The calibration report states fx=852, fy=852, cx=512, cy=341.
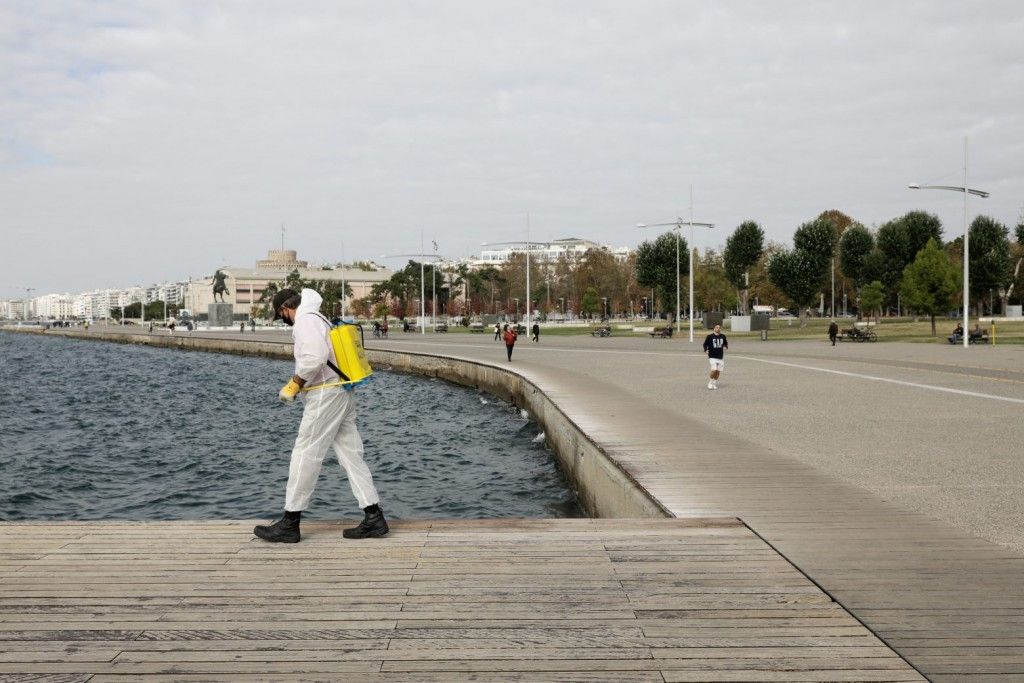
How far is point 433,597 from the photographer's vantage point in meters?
4.93

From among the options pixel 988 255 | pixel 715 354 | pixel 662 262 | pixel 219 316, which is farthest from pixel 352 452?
pixel 219 316

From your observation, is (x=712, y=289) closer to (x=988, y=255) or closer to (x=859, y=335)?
(x=988, y=255)

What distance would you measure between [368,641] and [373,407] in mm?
23937

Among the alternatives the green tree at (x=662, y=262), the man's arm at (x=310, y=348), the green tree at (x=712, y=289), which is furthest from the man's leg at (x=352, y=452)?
the green tree at (x=712, y=289)

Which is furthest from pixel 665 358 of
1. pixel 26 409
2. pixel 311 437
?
pixel 311 437

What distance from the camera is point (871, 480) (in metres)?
9.04

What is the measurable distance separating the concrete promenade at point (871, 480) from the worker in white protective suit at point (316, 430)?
9.04 feet

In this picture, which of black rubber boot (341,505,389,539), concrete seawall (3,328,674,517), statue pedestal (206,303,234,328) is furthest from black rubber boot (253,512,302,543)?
statue pedestal (206,303,234,328)

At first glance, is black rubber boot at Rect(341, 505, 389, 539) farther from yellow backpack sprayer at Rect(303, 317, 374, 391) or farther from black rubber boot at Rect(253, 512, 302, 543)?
yellow backpack sprayer at Rect(303, 317, 374, 391)

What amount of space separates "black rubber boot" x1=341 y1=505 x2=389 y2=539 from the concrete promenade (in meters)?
2.60

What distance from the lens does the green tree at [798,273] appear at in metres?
76.8

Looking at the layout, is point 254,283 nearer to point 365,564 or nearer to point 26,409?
point 26,409

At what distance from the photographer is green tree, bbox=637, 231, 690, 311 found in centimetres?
8256

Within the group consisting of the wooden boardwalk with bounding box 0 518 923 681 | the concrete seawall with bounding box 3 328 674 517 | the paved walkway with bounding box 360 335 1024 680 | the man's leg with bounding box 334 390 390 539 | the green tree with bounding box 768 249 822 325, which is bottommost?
the concrete seawall with bounding box 3 328 674 517
